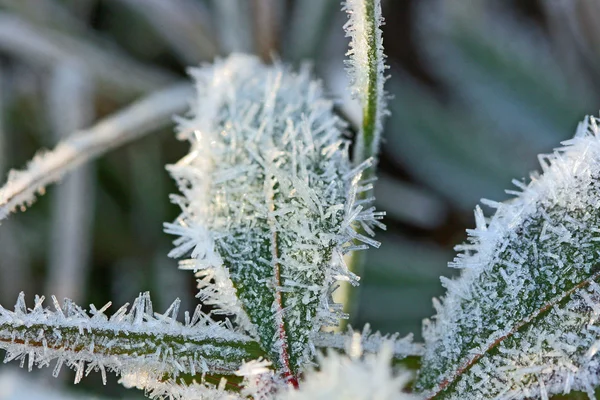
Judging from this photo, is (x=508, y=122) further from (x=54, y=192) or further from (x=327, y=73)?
(x=54, y=192)

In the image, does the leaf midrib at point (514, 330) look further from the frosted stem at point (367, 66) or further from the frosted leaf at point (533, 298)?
the frosted stem at point (367, 66)

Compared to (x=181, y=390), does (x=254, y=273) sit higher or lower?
higher

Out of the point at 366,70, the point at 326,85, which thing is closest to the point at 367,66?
the point at 366,70

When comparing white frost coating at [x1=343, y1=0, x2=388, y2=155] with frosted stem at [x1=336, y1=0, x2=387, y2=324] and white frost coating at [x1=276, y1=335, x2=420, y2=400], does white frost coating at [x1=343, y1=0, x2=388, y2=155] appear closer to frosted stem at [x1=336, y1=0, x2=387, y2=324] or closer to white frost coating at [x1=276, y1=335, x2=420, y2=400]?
frosted stem at [x1=336, y1=0, x2=387, y2=324]

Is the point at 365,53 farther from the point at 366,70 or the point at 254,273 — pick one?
the point at 254,273

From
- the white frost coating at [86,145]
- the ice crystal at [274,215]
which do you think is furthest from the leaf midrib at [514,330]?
the white frost coating at [86,145]

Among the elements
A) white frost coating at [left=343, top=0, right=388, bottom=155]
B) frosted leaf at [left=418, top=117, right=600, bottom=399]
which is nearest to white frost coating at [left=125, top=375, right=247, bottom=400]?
frosted leaf at [left=418, top=117, right=600, bottom=399]
